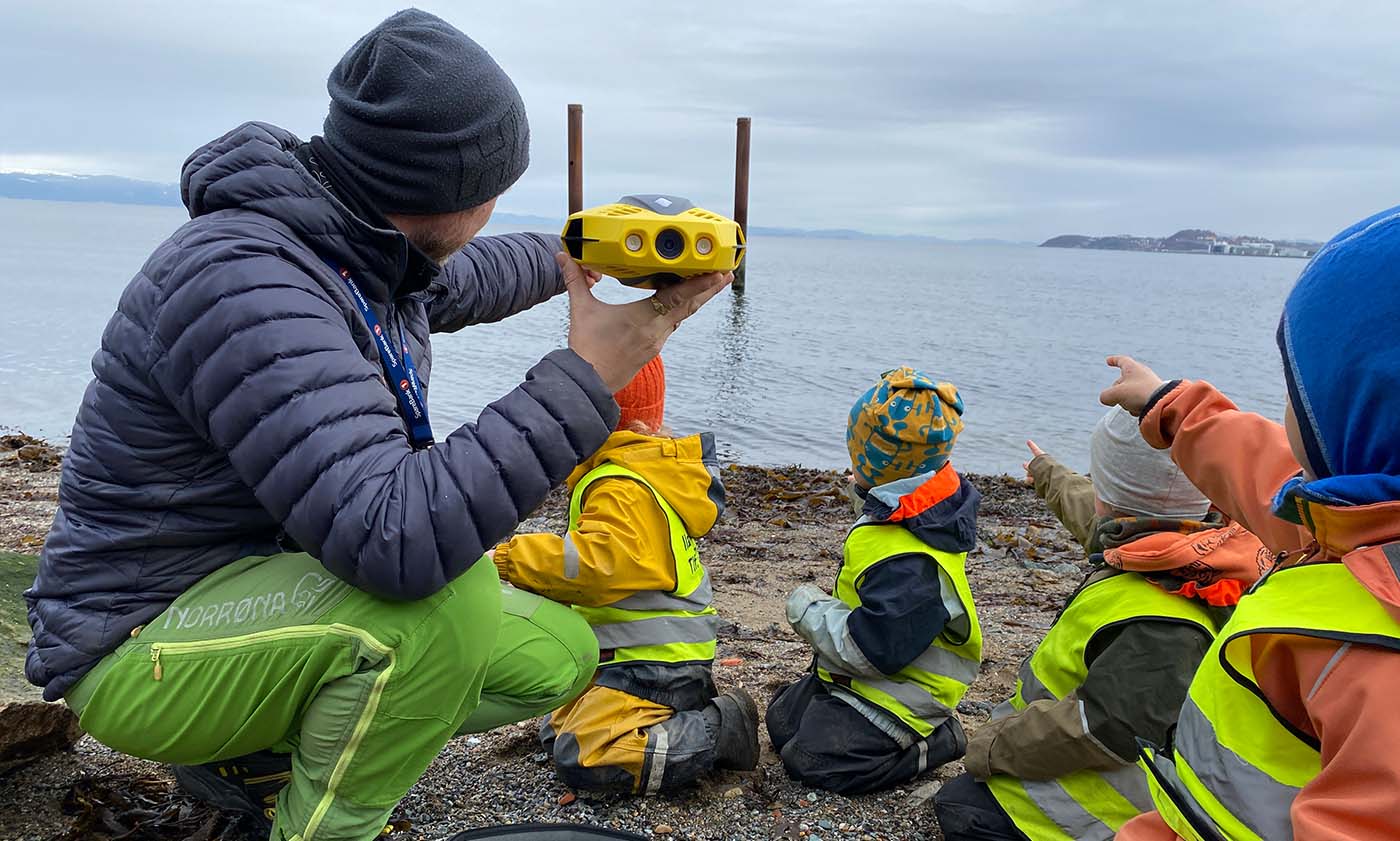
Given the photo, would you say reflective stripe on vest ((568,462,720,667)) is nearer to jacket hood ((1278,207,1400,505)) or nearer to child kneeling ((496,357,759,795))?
child kneeling ((496,357,759,795))

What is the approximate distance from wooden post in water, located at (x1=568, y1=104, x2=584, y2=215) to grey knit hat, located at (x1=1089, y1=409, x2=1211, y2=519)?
60.5 feet

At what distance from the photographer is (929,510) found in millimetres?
3227

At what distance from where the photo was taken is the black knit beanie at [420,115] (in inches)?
86.7

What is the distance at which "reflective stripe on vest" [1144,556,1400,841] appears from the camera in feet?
4.99

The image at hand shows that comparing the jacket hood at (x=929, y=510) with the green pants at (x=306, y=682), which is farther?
the jacket hood at (x=929, y=510)

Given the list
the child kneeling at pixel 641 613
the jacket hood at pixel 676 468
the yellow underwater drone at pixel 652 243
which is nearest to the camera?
the yellow underwater drone at pixel 652 243

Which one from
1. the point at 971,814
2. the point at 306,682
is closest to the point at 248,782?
the point at 306,682

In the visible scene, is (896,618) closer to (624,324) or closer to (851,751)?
(851,751)

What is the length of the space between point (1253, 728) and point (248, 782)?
2.20 m

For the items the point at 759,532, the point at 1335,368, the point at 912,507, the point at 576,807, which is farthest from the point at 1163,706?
the point at 759,532

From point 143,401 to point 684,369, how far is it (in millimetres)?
17807

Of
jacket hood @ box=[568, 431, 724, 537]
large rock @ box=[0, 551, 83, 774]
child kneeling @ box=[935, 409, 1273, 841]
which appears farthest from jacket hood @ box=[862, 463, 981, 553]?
large rock @ box=[0, 551, 83, 774]

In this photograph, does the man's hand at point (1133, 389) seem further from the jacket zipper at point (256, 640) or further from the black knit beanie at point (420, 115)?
the jacket zipper at point (256, 640)

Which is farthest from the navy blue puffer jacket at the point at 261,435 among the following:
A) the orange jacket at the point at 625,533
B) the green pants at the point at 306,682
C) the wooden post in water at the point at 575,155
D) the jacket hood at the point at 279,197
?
the wooden post in water at the point at 575,155
